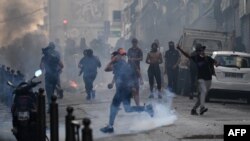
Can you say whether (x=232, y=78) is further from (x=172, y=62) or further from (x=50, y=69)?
(x=50, y=69)

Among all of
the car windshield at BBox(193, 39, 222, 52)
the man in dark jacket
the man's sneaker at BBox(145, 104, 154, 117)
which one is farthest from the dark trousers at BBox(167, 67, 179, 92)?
the man's sneaker at BBox(145, 104, 154, 117)

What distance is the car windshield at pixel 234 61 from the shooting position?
49.8ft

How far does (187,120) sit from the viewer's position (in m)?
11.4

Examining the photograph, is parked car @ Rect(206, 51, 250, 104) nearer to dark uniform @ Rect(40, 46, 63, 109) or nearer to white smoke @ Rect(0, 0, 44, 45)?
dark uniform @ Rect(40, 46, 63, 109)

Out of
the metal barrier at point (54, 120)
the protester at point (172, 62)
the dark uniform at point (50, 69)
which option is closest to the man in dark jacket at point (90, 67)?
the protester at point (172, 62)

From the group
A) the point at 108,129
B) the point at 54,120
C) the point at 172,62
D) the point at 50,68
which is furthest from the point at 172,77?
the point at 54,120

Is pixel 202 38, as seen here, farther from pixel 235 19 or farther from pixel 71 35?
pixel 71 35

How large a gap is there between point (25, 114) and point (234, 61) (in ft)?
26.1

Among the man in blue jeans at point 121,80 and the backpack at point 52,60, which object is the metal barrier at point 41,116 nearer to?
the man in blue jeans at point 121,80

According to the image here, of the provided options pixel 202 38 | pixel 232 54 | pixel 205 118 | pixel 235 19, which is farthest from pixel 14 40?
pixel 205 118

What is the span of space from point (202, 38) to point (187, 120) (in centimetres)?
767

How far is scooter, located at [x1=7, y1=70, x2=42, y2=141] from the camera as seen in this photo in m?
8.73

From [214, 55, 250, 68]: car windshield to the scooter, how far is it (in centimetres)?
746

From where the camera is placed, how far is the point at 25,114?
28.8 ft
